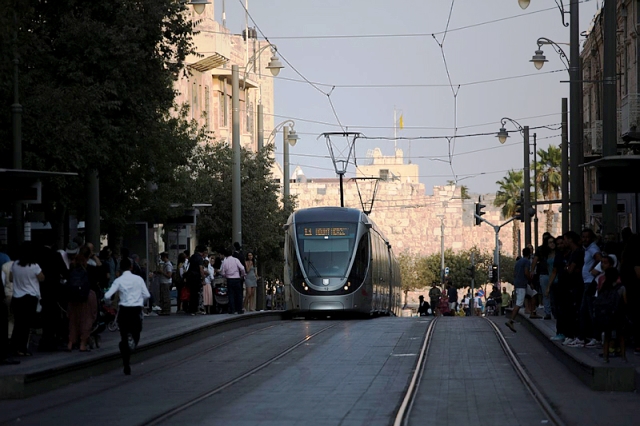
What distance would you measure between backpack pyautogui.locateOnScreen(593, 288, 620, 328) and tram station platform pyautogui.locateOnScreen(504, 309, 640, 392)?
1.66 ft

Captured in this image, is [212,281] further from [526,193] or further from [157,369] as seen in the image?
[526,193]

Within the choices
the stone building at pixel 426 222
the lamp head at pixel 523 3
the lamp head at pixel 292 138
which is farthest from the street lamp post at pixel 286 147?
the stone building at pixel 426 222

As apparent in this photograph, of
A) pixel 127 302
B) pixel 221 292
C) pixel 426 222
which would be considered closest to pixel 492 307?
pixel 221 292

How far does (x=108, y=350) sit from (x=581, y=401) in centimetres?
781

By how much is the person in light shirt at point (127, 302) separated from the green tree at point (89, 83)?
4.91m

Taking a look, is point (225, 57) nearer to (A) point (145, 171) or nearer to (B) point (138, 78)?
(A) point (145, 171)

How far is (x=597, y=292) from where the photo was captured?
16656 millimetres

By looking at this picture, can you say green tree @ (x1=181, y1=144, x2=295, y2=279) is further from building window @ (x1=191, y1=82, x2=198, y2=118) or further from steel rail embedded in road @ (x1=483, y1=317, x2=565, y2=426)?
steel rail embedded in road @ (x1=483, y1=317, x2=565, y2=426)

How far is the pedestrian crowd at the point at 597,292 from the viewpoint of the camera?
1598 centimetres

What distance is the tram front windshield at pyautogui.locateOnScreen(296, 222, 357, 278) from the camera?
1328 inches

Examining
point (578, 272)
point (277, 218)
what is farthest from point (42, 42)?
point (277, 218)

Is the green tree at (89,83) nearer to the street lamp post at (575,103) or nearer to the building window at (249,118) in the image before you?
the street lamp post at (575,103)

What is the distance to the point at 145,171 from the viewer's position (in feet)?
101

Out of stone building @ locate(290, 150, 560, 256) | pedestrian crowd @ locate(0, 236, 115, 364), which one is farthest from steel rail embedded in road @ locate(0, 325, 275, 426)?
stone building @ locate(290, 150, 560, 256)
